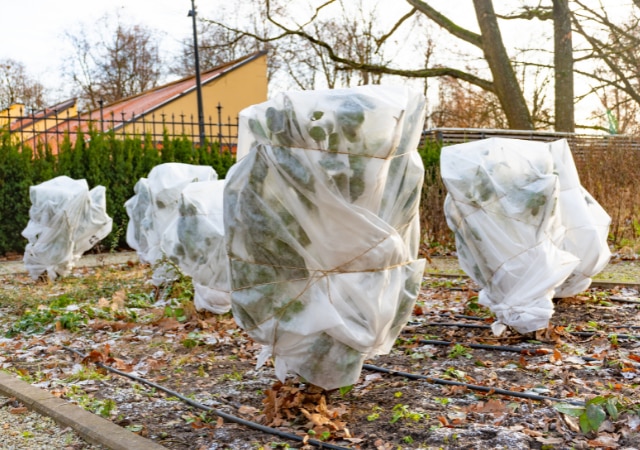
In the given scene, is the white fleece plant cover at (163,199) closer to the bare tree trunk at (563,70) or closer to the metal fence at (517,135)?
the metal fence at (517,135)

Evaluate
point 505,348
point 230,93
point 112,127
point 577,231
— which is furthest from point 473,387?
point 230,93

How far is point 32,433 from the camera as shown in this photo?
3.88 meters

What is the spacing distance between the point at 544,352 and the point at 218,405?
2372mm

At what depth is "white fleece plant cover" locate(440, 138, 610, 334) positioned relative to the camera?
17.2ft

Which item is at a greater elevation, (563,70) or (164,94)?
(164,94)

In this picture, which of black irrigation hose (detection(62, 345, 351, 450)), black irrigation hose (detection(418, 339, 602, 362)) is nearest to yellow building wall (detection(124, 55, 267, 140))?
black irrigation hose (detection(418, 339, 602, 362))

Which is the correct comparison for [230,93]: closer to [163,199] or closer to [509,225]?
[163,199]

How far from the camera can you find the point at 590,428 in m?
3.31

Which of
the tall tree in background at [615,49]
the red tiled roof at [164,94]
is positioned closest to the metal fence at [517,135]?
the tall tree in background at [615,49]

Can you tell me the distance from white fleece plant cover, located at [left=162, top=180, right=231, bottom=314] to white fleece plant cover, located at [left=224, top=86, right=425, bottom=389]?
9.54 ft

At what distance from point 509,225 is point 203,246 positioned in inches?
111

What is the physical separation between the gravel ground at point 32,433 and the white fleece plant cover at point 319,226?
1.13 metres

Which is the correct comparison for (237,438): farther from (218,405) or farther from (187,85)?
(187,85)

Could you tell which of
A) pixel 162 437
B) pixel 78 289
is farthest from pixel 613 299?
pixel 78 289
